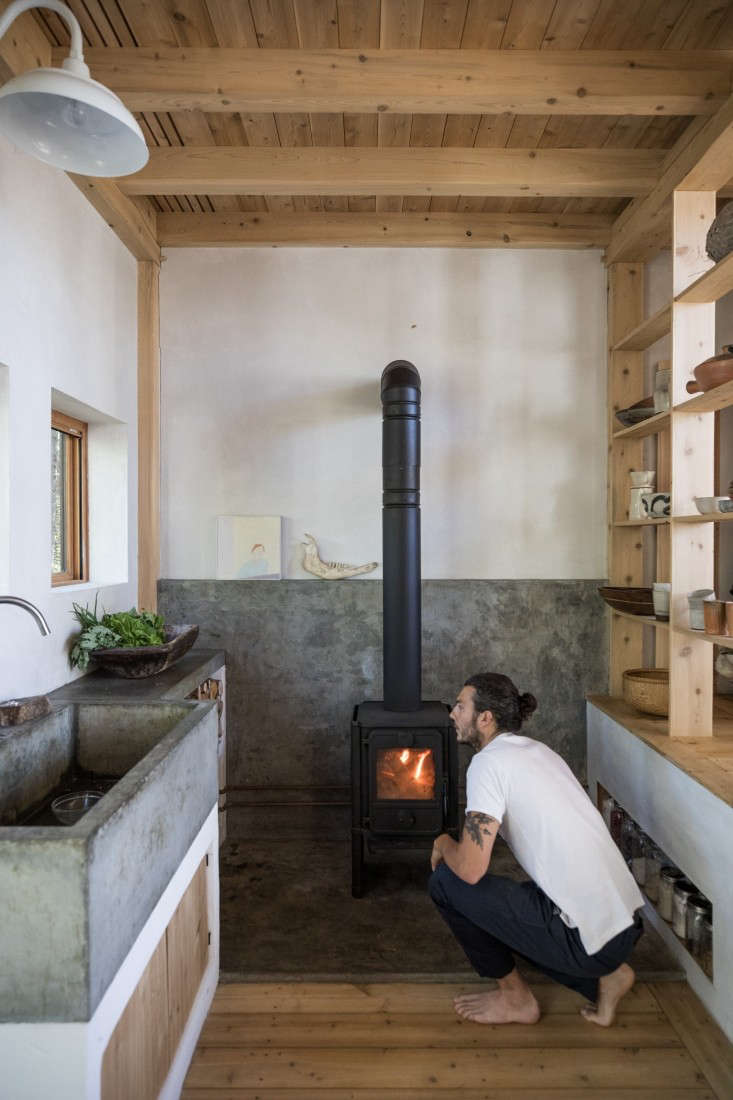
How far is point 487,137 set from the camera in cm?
270

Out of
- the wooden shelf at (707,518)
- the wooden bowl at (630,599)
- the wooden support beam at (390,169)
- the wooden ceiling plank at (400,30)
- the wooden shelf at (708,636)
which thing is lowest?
the wooden shelf at (708,636)

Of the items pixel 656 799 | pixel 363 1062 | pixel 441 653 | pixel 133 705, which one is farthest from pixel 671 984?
pixel 133 705

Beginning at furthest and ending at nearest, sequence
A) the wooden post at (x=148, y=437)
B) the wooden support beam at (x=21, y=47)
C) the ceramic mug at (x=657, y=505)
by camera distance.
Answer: the wooden post at (x=148, y=437)
the ceramic mug at (x=657, y=505)
the wooden support beam at (x=21, y=47)

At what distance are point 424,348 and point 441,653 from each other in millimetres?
1527

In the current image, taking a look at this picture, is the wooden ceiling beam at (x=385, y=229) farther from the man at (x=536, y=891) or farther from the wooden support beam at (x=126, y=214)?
the man at (x=536, y=891)

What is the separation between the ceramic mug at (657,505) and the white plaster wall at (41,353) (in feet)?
7.64

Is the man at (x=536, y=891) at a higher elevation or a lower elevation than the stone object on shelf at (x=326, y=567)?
lower

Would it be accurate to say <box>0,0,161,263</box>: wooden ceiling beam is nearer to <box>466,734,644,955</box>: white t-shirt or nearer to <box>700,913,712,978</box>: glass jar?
<box>466,734,644,955</box>: white t-shirt

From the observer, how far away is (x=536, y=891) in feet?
6.19

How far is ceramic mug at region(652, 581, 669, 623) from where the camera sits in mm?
2525

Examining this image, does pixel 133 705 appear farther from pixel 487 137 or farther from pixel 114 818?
pixel 487 137

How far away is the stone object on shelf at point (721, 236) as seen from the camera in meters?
2.04

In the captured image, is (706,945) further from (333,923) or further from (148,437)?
(148,437)

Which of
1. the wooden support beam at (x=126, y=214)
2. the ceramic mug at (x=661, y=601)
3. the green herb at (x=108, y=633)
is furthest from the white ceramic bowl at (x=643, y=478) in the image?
the wooden support beam at (x=126, y=214)
